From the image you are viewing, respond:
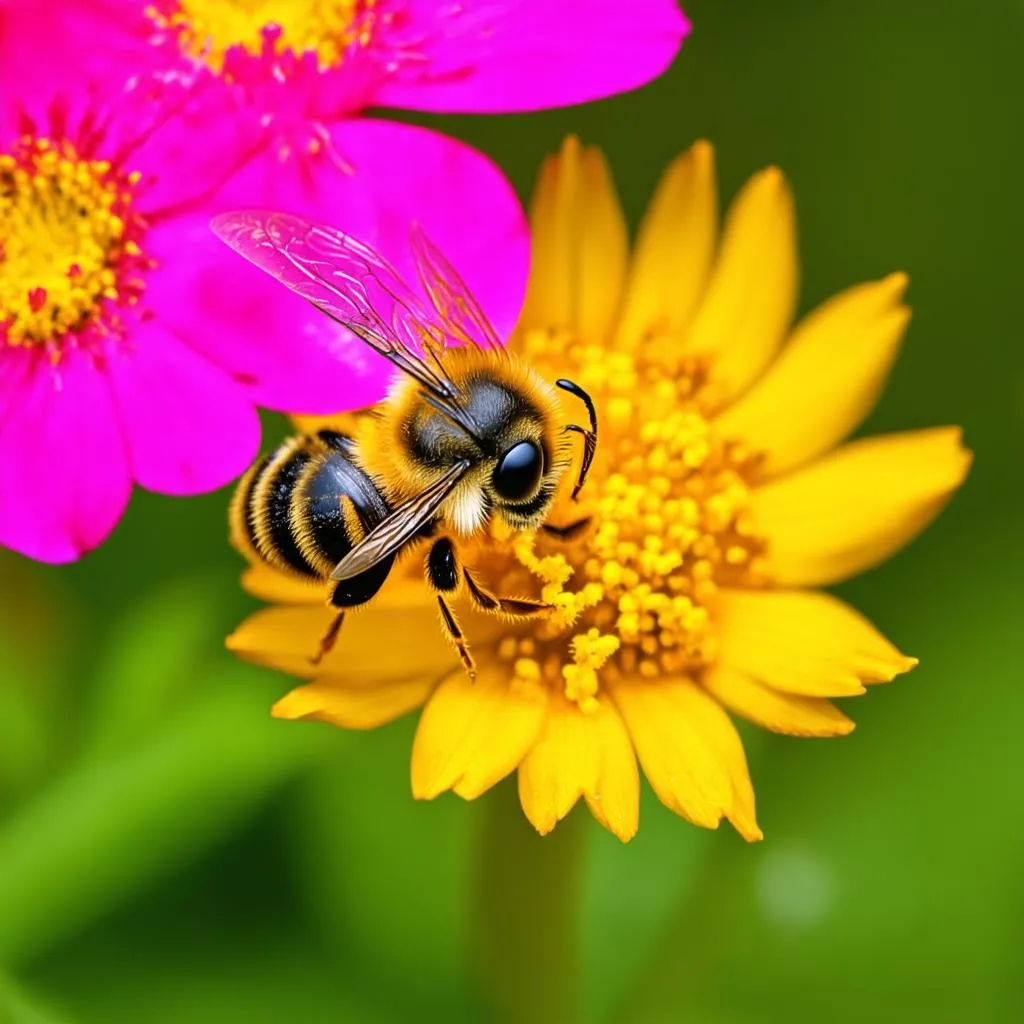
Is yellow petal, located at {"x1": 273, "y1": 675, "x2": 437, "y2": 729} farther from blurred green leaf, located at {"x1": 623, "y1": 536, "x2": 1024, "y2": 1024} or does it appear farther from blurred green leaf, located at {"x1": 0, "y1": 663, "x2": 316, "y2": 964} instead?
blurred green leaf, located at {"x1": 623, "y1": 536, "x2": 1024, "y2": 1024}

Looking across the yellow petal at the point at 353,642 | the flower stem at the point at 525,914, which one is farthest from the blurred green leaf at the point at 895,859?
the yellow petal at the point at 353,642

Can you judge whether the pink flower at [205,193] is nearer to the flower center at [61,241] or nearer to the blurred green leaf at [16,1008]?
the flower center at [61,241]

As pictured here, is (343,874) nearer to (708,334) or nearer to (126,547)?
(126,547)

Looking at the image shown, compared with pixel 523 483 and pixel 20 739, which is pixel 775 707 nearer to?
pixel 523 483

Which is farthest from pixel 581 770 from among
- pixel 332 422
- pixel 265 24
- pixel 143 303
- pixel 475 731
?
pixel 265 24

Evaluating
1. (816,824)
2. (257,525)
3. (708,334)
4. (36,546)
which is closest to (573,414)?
(708,334)

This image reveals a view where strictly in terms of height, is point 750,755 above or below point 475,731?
below
